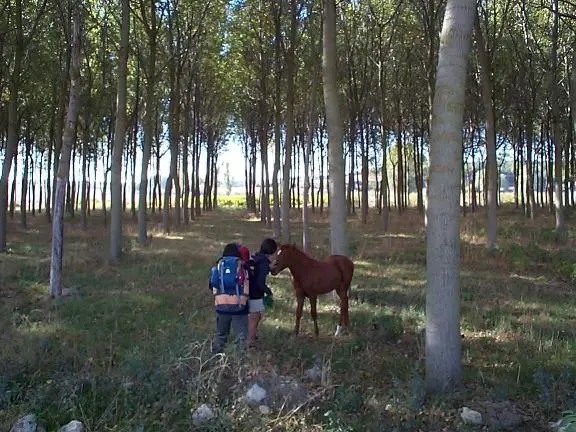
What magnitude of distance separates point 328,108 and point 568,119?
803 inches

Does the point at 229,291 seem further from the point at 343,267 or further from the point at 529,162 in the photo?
the point at 529,162

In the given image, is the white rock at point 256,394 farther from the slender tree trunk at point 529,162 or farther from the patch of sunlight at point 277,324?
the slender tree trunk at point 529,162

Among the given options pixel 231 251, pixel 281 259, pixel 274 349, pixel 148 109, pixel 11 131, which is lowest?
pixel 274 349

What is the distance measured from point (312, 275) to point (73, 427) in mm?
3602

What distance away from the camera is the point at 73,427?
4488 millimetres

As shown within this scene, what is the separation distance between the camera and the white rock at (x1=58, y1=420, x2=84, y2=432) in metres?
4.47

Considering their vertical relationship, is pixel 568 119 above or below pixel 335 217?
above

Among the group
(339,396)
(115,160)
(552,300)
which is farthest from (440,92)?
(115,160)

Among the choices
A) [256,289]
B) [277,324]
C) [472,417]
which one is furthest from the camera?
[277,324]

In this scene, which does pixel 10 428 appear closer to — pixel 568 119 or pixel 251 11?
pixel 251 11

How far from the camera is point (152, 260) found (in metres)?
13.9

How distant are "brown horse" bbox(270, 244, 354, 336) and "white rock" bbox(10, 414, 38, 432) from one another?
312 centimetres

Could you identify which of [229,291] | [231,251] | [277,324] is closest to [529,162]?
[277,324]

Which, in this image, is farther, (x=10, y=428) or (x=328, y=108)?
(x=328, y=108)
